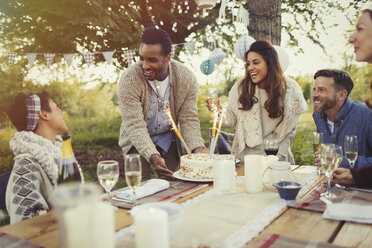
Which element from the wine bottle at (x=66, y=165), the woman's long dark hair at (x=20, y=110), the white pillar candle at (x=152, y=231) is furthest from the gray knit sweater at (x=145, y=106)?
the white pillar candle at (x=152, y=231)

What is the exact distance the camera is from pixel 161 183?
5.94ft

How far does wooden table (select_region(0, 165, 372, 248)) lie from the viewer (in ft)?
3.76

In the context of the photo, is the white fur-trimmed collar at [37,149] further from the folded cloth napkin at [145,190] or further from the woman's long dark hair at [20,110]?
the folded cloth napkin at [145,190]

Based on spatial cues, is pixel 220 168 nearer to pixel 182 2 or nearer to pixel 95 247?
pixel 95 247

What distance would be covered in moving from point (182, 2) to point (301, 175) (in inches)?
178

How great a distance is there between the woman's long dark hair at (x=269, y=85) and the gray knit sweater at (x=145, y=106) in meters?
0.50

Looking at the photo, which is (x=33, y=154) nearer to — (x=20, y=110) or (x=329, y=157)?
(x=20, y=110)

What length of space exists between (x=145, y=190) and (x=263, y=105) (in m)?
1.68

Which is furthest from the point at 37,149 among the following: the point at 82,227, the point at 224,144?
the point at 224,144

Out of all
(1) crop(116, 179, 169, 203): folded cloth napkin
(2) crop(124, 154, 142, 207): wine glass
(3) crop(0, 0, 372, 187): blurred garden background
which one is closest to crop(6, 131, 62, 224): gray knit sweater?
(1) crop(116, 179, 169, 203): folded cloth napkin

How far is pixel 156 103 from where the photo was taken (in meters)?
2.81

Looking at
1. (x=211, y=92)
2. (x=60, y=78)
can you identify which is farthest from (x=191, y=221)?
(x=60, y=78)

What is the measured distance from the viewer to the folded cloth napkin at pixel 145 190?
5.26 ft

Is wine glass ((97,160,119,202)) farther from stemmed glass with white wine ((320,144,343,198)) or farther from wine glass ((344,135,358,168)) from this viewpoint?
wine glass ((344,135,358,168))
